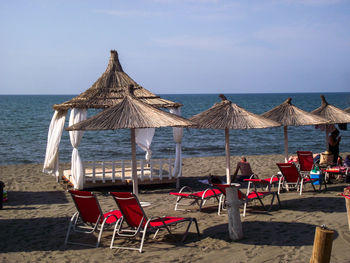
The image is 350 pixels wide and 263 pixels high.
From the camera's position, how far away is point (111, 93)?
11109mm

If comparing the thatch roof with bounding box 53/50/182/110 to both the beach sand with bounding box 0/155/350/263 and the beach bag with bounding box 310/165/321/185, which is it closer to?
the beach sand with bounding box 0/155/350/263

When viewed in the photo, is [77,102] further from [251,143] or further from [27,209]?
[251,143]

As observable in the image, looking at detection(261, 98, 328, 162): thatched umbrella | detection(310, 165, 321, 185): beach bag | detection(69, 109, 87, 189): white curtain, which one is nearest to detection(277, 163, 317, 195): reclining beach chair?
detection(310, 165, 321, 185): beach bag

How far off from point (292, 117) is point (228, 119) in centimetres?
265

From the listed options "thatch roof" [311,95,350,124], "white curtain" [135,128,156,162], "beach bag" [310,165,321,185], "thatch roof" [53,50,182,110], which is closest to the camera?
"beach bag" [310,165,321,185]

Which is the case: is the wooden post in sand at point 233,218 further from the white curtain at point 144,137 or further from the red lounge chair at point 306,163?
the white curtain at point 144,137

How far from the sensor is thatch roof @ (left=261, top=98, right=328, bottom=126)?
34.2 ft

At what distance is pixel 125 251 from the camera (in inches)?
228

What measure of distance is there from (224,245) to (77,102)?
234 inches

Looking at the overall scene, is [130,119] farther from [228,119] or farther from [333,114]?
[333,114]

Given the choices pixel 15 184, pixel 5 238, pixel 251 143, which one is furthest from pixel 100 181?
pixel 251 143

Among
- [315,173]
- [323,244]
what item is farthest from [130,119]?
[315,173]

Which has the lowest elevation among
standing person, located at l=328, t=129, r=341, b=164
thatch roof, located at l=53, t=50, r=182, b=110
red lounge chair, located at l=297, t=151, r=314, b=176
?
red lounge chair, located at l=297, t=151, r=314, b=176

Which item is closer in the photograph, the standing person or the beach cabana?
the beach cabana
